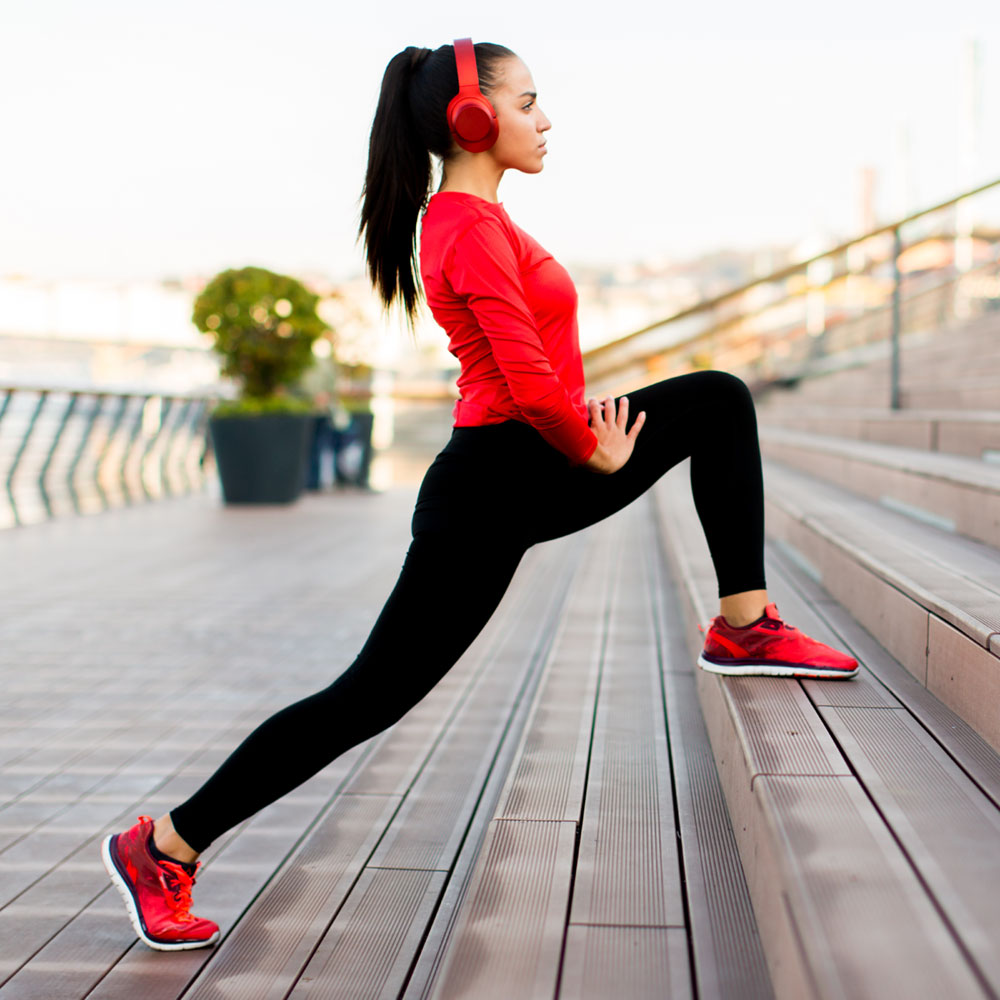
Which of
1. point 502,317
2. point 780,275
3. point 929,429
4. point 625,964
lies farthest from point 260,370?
point 625,964

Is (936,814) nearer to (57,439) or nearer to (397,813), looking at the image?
(397,813)

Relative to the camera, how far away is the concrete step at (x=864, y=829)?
3.23ft

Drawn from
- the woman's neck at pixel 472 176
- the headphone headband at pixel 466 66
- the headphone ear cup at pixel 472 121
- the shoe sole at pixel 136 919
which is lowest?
the shoe sole at pixel 136 919

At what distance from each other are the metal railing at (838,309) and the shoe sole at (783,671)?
3.09 m

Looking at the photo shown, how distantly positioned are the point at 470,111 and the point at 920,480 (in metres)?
2.27

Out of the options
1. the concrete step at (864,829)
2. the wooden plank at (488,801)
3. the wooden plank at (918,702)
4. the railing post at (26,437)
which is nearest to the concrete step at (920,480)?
the wooden plank at (918,702)

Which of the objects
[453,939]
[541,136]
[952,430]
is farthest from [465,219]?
[952,430]

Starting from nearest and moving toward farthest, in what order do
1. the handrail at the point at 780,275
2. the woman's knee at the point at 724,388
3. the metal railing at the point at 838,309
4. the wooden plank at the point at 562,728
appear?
1. the woman's knee at the point at 724,388
2. the wooden plank at the point at 562,728
3. the handrail at the point at 780,275
4. the metal railing at the point at 838,309

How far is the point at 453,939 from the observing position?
4.63 feet

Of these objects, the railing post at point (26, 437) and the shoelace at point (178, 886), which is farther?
the railing post at point (26, 437)

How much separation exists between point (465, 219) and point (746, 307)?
8930 mm

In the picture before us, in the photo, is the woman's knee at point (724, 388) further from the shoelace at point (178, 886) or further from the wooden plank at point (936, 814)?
the shoelace at point (178, 886)

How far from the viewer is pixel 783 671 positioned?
1962 millimetres

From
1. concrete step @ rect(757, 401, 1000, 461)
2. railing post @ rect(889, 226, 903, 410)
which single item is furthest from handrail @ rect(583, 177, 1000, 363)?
concrete step @ rect(757, 401, 1000, 461)
